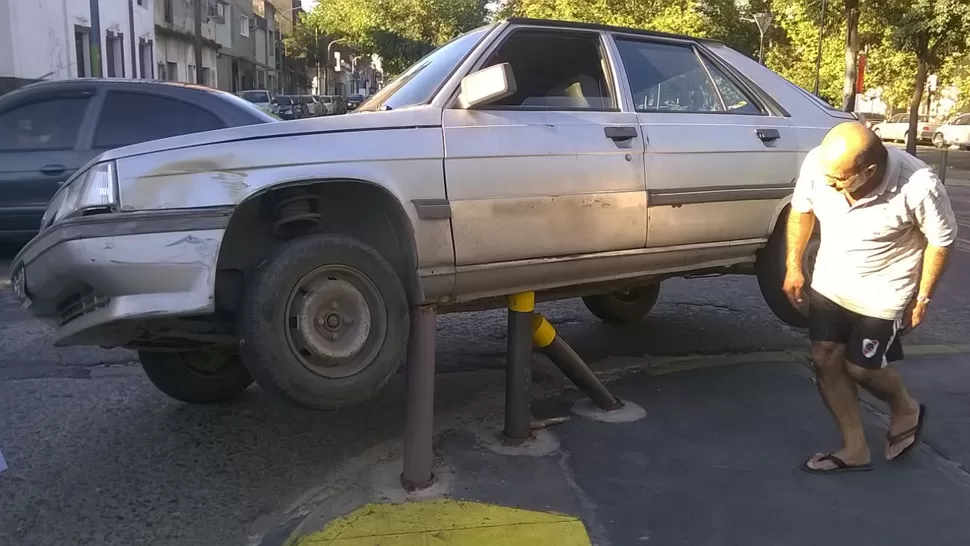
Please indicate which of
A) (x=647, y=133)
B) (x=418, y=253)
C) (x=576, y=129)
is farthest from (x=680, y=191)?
(x=418, y=253)

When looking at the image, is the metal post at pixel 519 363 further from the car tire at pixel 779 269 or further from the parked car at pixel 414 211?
the car tire at pixel 779 269

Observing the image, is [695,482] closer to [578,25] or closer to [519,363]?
[519,363]

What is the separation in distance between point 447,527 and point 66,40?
20.8m

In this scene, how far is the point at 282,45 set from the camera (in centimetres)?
6456

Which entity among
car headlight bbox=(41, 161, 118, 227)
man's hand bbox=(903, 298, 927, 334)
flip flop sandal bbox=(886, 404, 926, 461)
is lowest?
flip flop sandal bbox=(886, 404, 926, 461)

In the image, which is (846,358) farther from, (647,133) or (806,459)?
(647,133)

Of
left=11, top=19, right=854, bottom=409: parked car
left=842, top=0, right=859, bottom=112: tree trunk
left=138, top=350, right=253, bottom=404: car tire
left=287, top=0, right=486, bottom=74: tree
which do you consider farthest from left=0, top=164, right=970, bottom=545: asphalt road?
left=287, top=0, right=486, bottom=74: tree

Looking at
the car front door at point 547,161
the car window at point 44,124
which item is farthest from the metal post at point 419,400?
the car window at point 44,124

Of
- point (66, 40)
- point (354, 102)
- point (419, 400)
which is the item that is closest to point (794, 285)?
point (419, 400)

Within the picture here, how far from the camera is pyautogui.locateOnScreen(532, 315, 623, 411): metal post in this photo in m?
4.16

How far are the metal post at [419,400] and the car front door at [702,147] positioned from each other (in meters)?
1.36

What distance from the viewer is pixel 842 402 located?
147 inches

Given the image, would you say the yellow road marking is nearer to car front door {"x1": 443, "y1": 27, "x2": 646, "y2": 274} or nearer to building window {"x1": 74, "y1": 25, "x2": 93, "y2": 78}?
car front door {"x1": 443, "y1": 27, "x2": 646, "y2": 274}

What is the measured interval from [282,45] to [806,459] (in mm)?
65480
